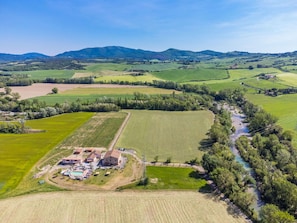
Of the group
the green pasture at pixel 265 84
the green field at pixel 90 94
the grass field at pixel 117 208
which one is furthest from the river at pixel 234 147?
the green pasture at pixel 265 84

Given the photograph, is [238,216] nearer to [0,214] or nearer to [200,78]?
[0,214]

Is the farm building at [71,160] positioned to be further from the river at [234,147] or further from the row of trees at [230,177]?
the river at [234,147]

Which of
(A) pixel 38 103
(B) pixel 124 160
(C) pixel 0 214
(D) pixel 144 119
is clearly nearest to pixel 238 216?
(B) pixel 124 160

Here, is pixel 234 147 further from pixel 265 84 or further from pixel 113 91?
pixel 265 84

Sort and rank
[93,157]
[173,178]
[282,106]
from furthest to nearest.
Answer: [282,106]
[93,157]
[173,178]

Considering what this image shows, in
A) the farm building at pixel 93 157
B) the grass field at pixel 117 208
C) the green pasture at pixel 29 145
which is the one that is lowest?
the grass field at pixel 117 208

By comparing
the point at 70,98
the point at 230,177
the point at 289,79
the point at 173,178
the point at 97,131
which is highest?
the point at 289,79

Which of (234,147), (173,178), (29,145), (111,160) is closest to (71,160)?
(111,160)
